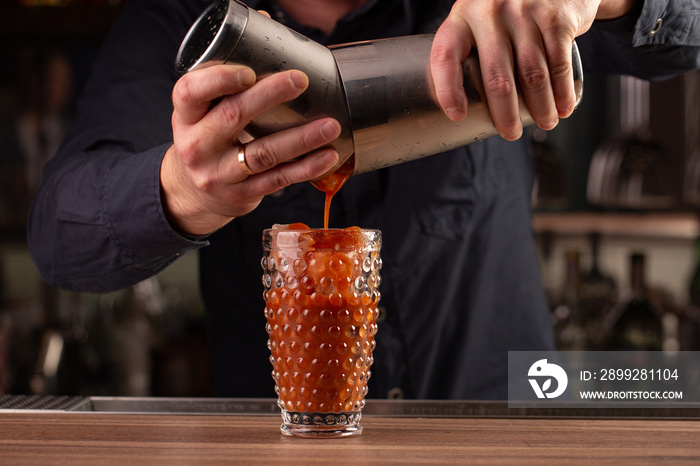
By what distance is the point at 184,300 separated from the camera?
8.23 ft

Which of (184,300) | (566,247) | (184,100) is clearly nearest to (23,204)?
(184,300)

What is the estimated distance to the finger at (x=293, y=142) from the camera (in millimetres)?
748

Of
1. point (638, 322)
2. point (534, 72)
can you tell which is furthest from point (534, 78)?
point (638, 322)

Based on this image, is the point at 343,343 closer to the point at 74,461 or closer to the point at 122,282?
the point at 74,461

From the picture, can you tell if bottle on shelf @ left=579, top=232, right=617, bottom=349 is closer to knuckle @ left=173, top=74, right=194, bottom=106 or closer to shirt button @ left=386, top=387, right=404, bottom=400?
shirt button @ left=386, top=387, right=404, bottom=400

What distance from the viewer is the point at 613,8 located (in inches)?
40.0

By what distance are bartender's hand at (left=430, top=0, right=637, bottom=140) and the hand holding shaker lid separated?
2cm

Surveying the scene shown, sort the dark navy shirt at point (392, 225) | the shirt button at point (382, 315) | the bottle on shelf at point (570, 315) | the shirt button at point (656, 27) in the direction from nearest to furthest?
the shirt button at point (656, 27), the dark navy shirt at point (392, 225), the shirt button at point (382, 315), the bottle on shelf at point (570, 315)

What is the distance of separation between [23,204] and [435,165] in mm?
1357

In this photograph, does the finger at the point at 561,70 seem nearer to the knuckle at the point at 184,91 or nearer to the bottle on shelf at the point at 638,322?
the knuckle at the point at 184,91

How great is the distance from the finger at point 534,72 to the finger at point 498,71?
12mm

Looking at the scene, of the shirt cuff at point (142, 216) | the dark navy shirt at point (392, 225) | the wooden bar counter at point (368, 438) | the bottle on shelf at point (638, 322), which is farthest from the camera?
the bottle on shelf at point (638, 322)

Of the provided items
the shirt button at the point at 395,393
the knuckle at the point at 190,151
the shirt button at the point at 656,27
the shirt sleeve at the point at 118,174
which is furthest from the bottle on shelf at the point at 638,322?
the knuckle at the point at 190,151

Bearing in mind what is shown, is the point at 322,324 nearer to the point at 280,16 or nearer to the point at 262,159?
the point at 262,159
